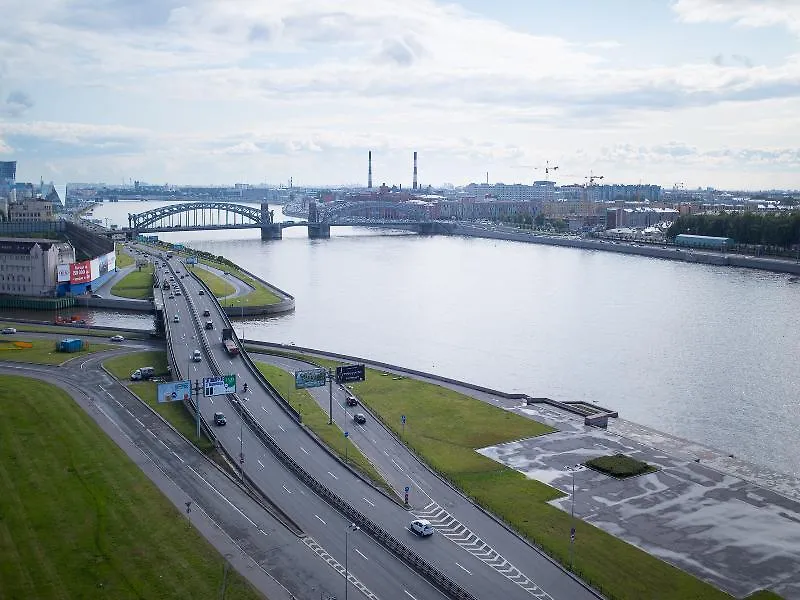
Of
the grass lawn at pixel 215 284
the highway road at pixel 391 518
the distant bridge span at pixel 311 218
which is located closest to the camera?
the highway road at pixel 391 518

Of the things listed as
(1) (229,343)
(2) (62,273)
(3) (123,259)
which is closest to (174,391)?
(1) (229,343)

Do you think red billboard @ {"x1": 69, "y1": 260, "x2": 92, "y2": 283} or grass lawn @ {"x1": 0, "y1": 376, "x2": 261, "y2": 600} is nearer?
grass lawn @ {"x1": 0, "y1": 376, "x2": 261, "y2": 600}

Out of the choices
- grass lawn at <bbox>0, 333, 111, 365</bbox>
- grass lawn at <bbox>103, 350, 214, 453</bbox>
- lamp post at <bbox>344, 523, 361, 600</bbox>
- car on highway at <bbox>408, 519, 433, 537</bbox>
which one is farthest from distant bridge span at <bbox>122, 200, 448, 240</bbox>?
car on highway at <bbox>408, 519, 433, 537</bbox>

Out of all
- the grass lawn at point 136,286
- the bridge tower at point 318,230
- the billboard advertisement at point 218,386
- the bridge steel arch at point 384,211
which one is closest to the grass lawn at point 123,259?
the grass lawn at point 136,286

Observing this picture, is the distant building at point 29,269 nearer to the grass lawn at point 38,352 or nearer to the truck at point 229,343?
the grass lawn at point 38,352

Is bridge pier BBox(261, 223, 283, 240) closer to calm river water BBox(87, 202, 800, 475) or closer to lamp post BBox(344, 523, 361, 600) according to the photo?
calm river water BBox(87, 202, 800, 475)

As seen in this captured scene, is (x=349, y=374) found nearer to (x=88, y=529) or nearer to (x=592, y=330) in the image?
(x=88, y=529)
